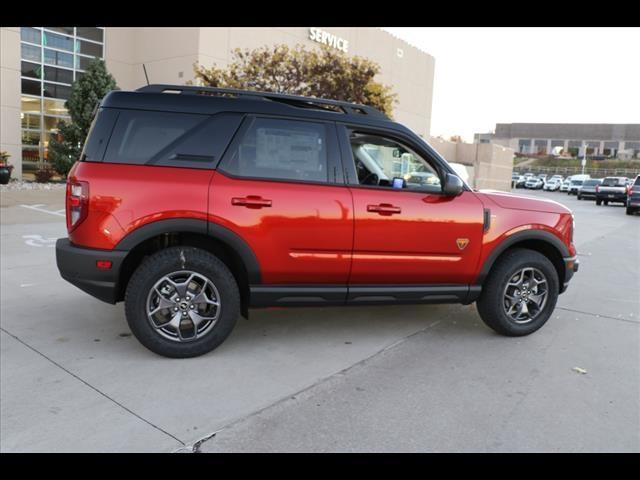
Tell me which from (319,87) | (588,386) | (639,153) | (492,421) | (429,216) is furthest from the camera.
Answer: (639,153)

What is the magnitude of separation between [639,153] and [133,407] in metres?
86.1

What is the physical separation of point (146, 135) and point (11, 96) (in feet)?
64.6

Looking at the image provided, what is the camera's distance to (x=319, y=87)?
55.6 feet

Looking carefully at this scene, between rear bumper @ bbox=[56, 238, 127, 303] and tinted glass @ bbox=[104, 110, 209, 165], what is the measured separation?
69 cm

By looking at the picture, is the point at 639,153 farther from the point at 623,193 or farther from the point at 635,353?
the point at 635,353

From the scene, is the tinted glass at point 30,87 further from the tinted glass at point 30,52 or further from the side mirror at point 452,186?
the side mirror at point 452,186

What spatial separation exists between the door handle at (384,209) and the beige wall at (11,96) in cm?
2033

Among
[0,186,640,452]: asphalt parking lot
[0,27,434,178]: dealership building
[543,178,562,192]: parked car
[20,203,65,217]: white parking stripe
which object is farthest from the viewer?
[543,178,562,192]: parked car

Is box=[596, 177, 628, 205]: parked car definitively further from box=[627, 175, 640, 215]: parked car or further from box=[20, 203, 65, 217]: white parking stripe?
box=[20, 203, 65, 217]: white parking stripe

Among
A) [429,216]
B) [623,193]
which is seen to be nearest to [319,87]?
[429,216]

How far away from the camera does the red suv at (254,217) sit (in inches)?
153

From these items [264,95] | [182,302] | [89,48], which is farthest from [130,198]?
[89,48]

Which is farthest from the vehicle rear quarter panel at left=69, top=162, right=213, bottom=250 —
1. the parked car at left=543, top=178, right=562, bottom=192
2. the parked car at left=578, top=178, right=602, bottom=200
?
the parked car at left=543, top=178, right=562, bottom=192

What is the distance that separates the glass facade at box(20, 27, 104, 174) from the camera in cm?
2109
